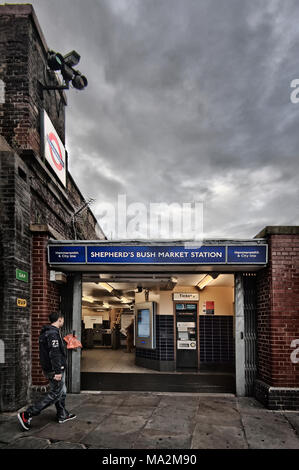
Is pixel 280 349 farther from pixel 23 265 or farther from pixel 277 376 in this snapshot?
pixel 23 265

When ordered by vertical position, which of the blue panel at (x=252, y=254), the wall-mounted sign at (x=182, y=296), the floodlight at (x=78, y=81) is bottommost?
the wall-mounted sign at (x=182, y=296)

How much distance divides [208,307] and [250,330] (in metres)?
5.11

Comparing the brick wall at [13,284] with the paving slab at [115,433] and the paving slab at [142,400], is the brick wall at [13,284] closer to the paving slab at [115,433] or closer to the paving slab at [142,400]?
the paving slab at [115,433]

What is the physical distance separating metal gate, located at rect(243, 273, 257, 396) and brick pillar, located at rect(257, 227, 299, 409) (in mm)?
380

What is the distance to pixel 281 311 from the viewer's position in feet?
23.6

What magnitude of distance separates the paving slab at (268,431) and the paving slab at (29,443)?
2.91m

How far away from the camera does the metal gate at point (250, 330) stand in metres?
7.93

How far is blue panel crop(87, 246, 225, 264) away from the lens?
25.0ft

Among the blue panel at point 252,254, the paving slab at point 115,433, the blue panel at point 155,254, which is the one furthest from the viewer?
the blue panel at point 155,254

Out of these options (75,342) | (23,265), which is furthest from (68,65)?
(75,342)

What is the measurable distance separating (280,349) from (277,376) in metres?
0.52

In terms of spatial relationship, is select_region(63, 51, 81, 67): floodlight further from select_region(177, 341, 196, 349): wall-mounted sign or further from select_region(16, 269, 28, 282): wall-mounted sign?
select_region(177, 341, 196, 349): wall-mounted sign

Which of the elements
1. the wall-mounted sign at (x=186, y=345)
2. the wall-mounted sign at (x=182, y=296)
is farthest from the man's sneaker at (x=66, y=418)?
the wall-mounted sign at (x=182, y=296)

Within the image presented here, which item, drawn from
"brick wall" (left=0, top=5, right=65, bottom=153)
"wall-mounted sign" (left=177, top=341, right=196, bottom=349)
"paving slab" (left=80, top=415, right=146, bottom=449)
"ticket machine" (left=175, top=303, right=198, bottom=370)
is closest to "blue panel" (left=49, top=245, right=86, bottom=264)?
"brick wall" (left=0, top=5, right=65, bottom=153)
